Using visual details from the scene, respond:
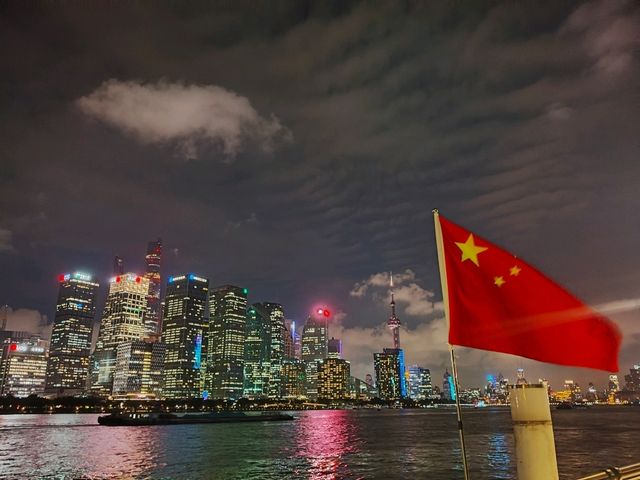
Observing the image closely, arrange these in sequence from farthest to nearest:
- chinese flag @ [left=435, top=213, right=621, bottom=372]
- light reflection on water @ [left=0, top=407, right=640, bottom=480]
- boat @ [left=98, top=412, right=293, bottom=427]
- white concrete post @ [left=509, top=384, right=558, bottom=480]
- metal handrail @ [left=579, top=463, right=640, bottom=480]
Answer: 1. boat @ [left=98, top=412, right=293, bottom=427]
2. light reflection on water @ [left=0, top=407, right=640, bottom=480]
3. chinese flag @ [left=435, top=213, right=621, bottom=372]
4. metal handrail @ [left=579, top=463, right=640, bottom=480]
5. white concrete post @ [left=509, top=384, right=558, bottom=480]

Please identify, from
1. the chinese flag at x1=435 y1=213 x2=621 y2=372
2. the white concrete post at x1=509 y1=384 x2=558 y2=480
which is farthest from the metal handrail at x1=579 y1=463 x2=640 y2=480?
the chinese flag at x1=435 y1=213 x2=621 y2=372

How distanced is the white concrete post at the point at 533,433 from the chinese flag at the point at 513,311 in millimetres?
1952

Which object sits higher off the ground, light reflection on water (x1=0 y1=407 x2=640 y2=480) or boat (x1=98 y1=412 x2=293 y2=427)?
light reflection on water (x1=0 y1=407 x2=640 y2=480)

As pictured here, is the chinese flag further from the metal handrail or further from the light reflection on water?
the light reflection on water

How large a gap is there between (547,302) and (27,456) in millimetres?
71297

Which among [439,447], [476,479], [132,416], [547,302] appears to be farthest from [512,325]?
[132,416]

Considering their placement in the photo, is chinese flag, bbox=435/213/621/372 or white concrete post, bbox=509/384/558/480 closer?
white concrete post, bbox=509/384/558/480

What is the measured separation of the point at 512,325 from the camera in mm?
8383

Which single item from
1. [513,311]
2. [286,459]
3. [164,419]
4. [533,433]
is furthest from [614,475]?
[164,419]

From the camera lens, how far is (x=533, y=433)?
6.11 meters

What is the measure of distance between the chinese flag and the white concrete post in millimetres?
1952

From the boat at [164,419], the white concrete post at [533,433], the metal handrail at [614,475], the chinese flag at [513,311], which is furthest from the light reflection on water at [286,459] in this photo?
the boat at [164,419]

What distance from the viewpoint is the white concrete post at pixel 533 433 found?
235 inches

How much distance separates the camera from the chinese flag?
797 cm
